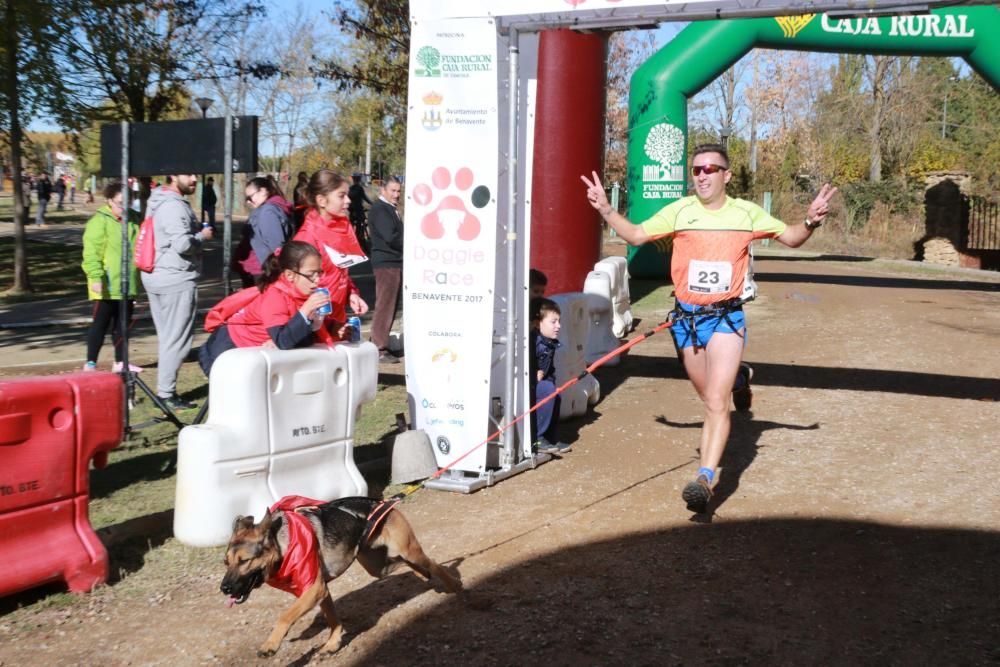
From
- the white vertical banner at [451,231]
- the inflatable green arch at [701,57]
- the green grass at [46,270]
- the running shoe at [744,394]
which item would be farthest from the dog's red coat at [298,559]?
the green grass at [46,270]

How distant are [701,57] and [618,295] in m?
7.55

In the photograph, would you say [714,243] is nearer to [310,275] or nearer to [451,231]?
[451,231]

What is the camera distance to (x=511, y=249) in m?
7.30

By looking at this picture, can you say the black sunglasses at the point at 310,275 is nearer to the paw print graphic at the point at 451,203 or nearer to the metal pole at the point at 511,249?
the paw print graphic at the point at 451,203

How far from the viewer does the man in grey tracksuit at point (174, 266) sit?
861cm

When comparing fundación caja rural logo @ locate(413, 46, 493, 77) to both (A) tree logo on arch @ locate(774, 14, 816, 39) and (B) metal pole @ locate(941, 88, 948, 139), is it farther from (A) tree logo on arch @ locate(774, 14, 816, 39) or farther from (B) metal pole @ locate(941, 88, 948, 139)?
(B) metal pole @ locate(941, 88, 948, 139)

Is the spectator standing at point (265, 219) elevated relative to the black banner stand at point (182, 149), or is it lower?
lower

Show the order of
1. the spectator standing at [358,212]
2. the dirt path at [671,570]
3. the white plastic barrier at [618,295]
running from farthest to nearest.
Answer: the spectator standing at [358,212], the white plastic barrier at [618,295], the dirt path at [671,570]

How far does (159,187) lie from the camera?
8.82 m

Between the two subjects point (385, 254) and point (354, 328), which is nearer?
point (354, 328)

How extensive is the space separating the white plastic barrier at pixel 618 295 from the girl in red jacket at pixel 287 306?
6.22 meters

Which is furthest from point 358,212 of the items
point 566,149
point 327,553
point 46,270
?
point 46,270

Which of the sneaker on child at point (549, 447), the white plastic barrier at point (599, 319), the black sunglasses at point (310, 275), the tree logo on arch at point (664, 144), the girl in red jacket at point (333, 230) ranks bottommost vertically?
the sneaker on child at point (549, 447)

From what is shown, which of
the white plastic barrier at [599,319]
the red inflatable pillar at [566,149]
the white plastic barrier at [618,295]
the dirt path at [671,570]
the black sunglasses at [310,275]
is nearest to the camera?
the dirt path at [671,570]
